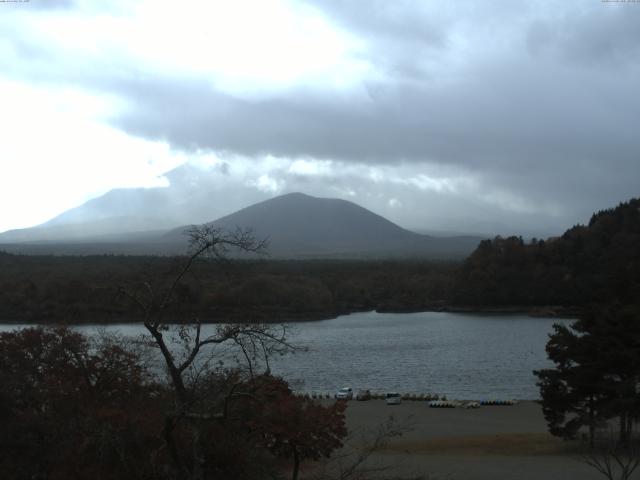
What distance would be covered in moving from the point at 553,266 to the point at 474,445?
5803 cm

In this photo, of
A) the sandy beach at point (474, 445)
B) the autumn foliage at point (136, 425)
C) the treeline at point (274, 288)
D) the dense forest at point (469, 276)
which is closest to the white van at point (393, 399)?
the sandy beach at point (474, 445)

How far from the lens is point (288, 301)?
54.9 m

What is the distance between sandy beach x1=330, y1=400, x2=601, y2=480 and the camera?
12.2 m

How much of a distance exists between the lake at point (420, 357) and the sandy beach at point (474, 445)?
10.2 ft

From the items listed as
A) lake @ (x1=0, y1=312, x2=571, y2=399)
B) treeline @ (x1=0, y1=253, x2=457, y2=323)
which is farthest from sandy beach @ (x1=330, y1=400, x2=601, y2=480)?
treeline @ (x1=0, y1=253, x2=457, y2=323)

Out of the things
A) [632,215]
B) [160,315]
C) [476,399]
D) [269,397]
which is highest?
[632,215]

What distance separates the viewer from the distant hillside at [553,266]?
220 feet

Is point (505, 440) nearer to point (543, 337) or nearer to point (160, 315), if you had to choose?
point (160, 315)

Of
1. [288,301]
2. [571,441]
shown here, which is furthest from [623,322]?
[288,301]

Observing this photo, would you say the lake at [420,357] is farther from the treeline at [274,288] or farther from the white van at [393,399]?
the white van at [393,399]

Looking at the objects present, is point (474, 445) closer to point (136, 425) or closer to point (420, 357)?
point (136, 425)

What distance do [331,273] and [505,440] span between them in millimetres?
60369

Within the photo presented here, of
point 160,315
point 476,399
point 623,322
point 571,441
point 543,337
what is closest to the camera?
point 160,315

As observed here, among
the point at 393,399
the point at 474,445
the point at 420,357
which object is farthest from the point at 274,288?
the point at 474,445
